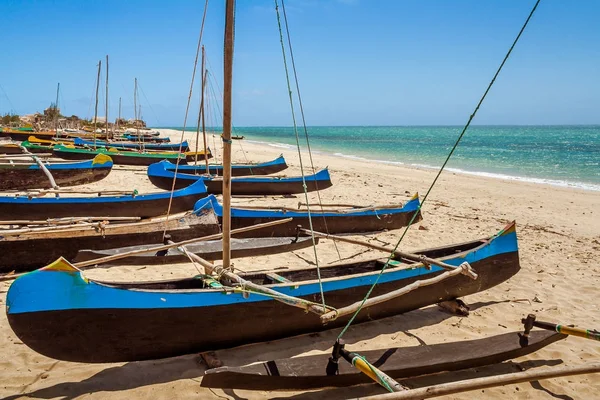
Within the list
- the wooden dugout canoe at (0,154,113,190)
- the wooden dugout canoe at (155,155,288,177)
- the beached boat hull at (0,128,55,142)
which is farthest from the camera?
the beached boat hull at (0,128,55,142)

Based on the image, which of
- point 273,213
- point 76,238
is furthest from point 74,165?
point 273,213

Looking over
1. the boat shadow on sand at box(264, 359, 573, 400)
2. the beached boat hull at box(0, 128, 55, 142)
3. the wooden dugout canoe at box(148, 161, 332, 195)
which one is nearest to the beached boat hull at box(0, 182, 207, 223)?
the wooden dugout canoe at box(148, 161, 332, 195)

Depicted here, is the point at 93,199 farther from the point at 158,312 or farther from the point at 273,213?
the point at 158,312

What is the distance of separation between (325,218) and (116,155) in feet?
43.2

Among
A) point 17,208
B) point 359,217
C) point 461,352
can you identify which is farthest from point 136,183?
point 461,352

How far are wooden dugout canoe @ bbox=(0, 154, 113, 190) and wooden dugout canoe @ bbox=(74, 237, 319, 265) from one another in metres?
7.24

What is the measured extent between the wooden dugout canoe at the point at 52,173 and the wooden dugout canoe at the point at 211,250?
724 centimetres

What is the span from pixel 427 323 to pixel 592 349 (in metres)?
1.96

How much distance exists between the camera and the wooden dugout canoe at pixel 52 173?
12.2 m

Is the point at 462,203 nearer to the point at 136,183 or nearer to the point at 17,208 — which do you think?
the point at 136,183

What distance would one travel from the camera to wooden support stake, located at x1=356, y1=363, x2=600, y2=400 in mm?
3031

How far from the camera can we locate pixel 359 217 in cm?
959

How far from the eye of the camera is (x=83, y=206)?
8.66 m

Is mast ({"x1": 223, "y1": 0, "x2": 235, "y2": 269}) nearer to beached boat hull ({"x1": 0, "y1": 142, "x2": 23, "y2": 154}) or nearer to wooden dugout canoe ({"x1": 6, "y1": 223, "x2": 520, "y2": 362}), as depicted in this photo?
wooden dugout canoe ({"x1": 6, "y1": 223, "x2": 520, "y2": 362})
